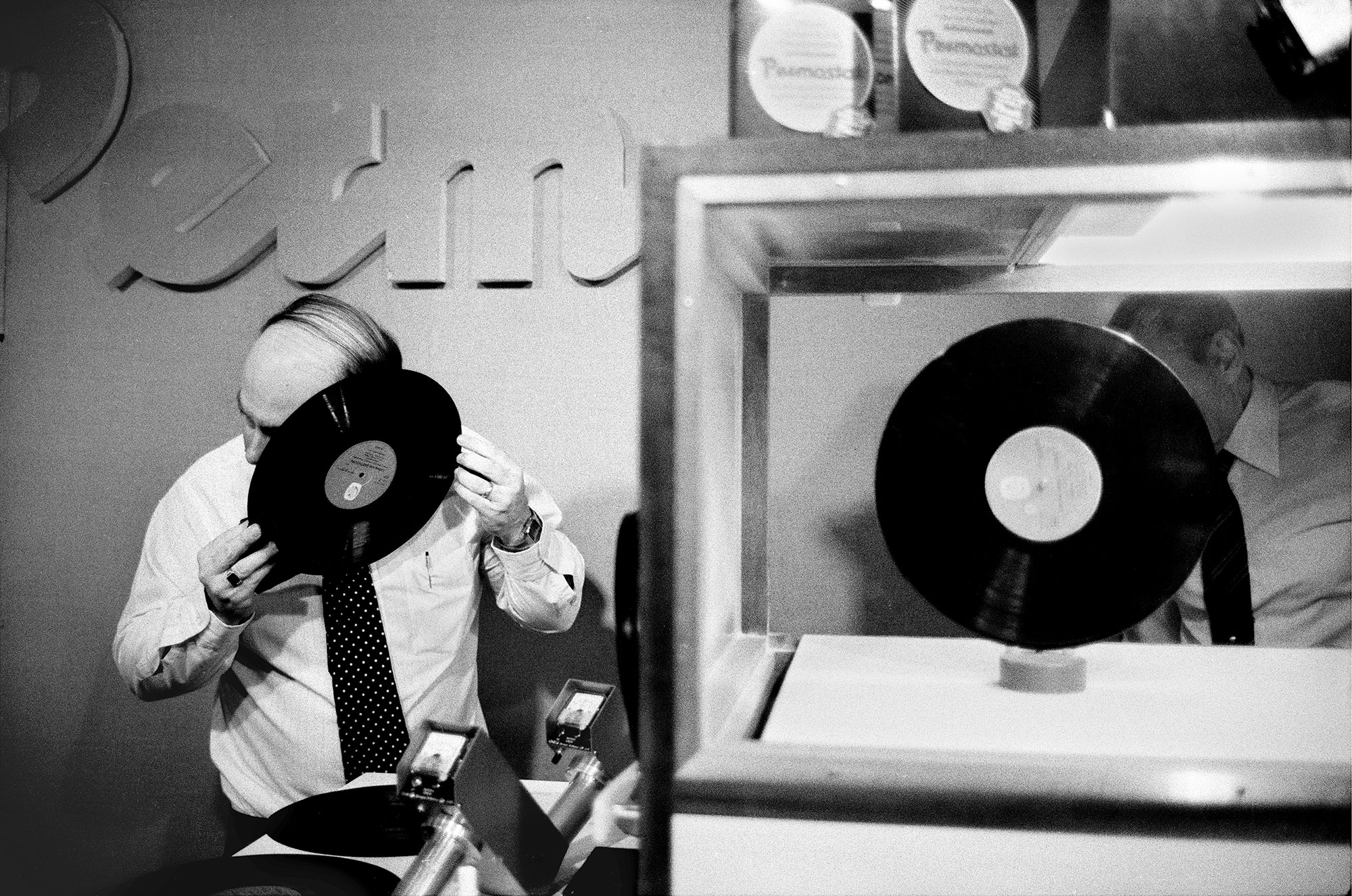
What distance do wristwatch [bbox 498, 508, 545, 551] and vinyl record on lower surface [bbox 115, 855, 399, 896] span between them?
0.92 meters

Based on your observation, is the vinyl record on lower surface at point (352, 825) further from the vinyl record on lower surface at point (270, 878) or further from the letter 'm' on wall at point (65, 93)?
the letter 'm' on wall at point (65, 93)

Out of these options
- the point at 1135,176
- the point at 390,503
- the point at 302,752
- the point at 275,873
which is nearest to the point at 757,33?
the point at 1135,176

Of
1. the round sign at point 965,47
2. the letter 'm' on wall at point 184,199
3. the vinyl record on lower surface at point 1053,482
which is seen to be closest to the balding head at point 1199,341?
the vinyl record on lower surface at point 1053,482

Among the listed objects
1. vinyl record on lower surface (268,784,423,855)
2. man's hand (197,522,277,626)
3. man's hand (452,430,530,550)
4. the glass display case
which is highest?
the glass display case

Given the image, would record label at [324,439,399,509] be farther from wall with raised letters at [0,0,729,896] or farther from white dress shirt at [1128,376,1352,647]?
white dress shirt at [1128,376,1352,647]

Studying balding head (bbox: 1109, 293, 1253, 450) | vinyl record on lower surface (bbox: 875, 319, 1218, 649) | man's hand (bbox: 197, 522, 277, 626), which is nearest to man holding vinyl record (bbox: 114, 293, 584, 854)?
man's hand (bbox: 197, 522, 277, 626)

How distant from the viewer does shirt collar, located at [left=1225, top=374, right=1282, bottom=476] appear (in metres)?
2.10

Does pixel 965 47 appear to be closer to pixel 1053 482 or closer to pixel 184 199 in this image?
pixel 1053 482

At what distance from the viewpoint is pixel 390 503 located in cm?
185

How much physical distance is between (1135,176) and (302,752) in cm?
195

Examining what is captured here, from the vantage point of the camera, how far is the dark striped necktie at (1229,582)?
1975 millimetres

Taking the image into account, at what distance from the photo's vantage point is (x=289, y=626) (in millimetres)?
2080

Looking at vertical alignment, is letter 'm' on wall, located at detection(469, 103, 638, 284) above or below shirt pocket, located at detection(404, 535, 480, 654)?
above

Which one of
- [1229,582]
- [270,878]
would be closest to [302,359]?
[270,878]
